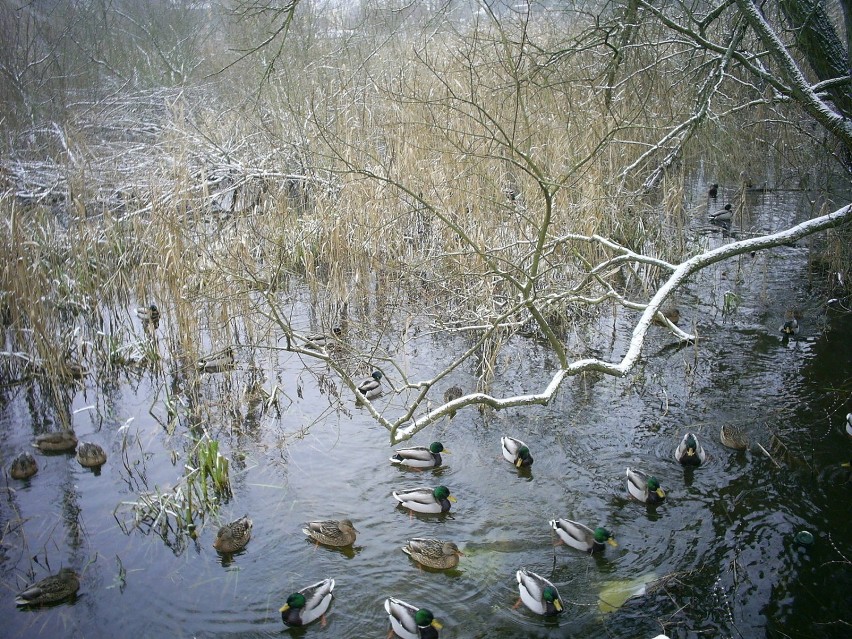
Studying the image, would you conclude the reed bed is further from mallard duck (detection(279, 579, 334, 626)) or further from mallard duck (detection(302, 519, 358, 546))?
mallard duck (detection(279, 579, 334, 626))

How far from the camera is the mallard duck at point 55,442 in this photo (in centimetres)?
567

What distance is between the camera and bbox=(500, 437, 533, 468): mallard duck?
5.34 meters

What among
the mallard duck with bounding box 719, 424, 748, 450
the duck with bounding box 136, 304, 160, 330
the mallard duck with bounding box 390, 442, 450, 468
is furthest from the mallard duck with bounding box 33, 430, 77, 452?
the mallard duck with bounding box 719, 424, 748, 450

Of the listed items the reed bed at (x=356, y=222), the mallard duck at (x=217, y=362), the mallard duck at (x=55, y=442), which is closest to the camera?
the mallard duck at (x=55, y=442)

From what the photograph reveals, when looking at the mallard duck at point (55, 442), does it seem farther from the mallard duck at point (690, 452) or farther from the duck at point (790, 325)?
the duck at point (790, 325)

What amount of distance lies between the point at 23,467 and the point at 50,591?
1.52 metres

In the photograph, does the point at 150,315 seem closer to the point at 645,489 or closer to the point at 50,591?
the point at 50,591

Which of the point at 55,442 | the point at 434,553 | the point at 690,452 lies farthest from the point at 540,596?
the point at 55,442

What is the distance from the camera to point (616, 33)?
19.8ft

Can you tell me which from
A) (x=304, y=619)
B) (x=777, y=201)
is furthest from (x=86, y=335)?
(x=777, y=201)

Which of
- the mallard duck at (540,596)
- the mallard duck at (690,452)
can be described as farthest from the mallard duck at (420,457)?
the mallard duck at (690,452)

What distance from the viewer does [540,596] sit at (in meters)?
4.02

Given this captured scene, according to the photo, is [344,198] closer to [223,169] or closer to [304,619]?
[223,169]

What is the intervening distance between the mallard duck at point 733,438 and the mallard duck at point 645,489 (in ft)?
2.86
